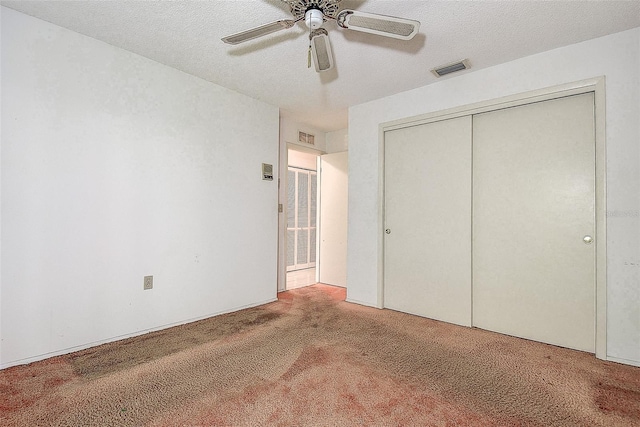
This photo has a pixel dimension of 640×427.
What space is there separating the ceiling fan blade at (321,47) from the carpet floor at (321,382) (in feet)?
6.66

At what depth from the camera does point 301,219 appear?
18.9ft

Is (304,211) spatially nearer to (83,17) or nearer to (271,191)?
(271,191)

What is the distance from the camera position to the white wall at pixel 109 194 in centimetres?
208

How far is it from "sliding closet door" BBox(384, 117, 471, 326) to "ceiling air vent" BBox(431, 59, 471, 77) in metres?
0.44

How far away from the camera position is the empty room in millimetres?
1817

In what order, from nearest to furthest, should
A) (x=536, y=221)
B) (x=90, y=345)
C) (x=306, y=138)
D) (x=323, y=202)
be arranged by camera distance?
(x=90, y=345)
(x=536, y=221)
(x=306, y=138)
(x=323, y=202)

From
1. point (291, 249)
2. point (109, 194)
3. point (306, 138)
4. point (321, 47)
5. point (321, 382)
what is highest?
point (306, 138)

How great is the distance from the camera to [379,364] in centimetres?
216

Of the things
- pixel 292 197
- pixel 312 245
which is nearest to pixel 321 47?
pixel 292 197

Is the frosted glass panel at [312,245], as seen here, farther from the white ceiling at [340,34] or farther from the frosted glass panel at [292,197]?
the white ceiling at [340,34]

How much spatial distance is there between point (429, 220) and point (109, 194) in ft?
9.49

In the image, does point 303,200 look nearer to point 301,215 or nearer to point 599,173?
point 301,215

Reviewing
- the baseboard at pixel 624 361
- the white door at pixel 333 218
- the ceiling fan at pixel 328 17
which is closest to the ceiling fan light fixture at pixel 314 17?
the ceiling fan at pixel 328 17

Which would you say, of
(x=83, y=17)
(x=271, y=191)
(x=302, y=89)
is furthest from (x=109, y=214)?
(x=302, y=89)
